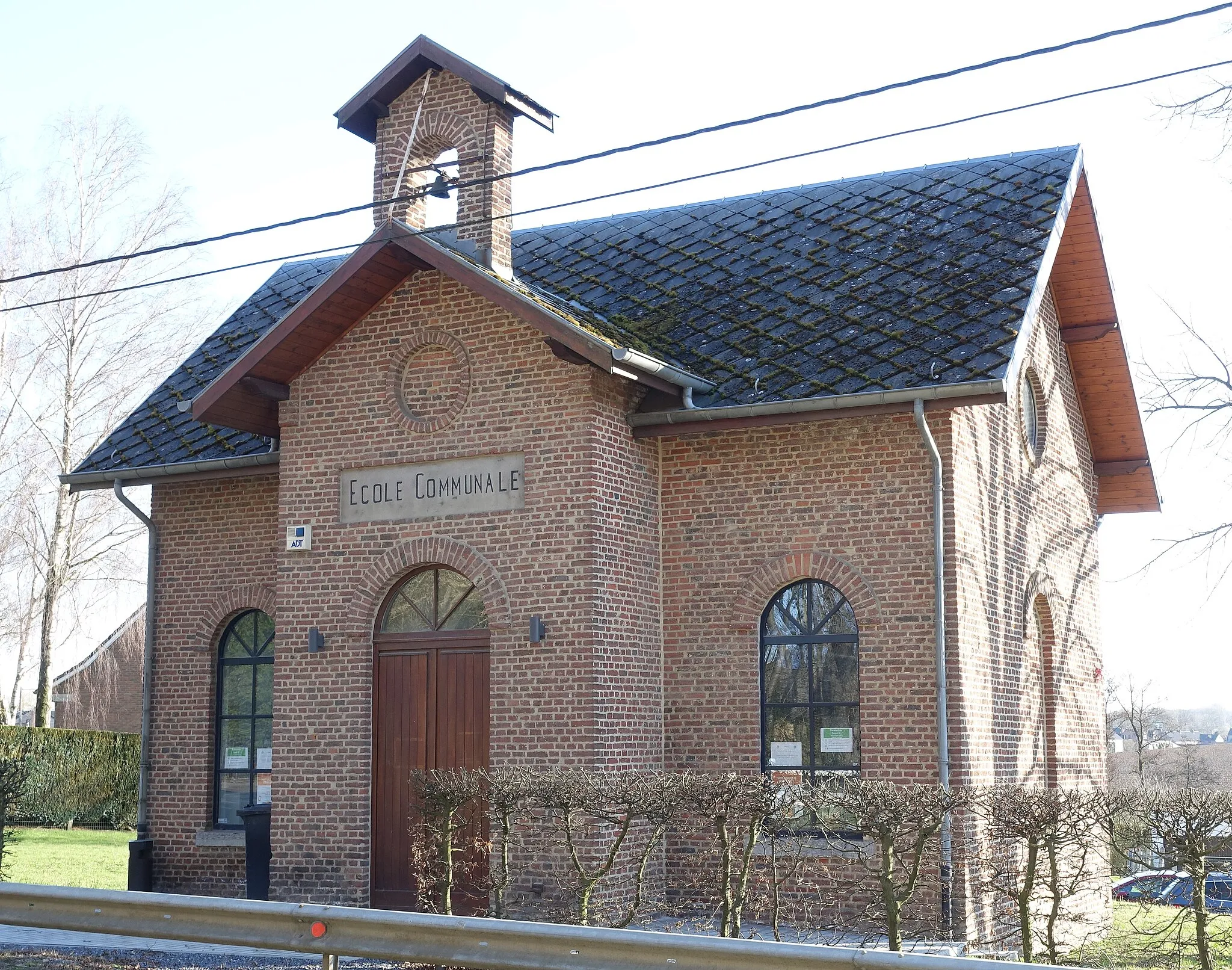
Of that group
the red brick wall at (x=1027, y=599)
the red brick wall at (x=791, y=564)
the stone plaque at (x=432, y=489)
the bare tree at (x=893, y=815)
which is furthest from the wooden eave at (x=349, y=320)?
the bare tree at (x=893, y=815)

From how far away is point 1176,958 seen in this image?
12.2 metres

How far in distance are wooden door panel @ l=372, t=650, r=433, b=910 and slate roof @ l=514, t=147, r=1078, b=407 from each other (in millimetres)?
3847

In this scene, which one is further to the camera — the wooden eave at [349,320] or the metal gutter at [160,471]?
the metal gutter at [160,471]

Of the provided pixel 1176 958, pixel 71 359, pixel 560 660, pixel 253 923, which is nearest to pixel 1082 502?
pixel 1176 958

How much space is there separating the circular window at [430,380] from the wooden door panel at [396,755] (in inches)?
90.8

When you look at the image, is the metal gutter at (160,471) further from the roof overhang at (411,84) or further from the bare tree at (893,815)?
the bare tree at (893,815)

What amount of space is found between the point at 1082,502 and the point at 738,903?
30.3 feet

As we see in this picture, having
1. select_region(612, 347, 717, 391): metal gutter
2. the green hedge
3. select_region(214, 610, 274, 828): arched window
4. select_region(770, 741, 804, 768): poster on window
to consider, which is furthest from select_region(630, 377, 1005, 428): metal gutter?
the green hedge

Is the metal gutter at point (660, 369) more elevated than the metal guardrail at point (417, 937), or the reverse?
the metal gutter at point (660, 369)

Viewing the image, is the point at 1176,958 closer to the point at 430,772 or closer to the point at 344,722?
the point at 430,772

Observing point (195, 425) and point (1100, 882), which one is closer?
point (1100, 882)

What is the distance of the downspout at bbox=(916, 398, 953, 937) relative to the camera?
12141mm

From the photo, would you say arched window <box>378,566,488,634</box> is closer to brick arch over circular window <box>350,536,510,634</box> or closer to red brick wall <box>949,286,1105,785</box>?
brick arch over circular window <box>350,536,510,634</box>

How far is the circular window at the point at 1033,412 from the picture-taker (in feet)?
52.1
